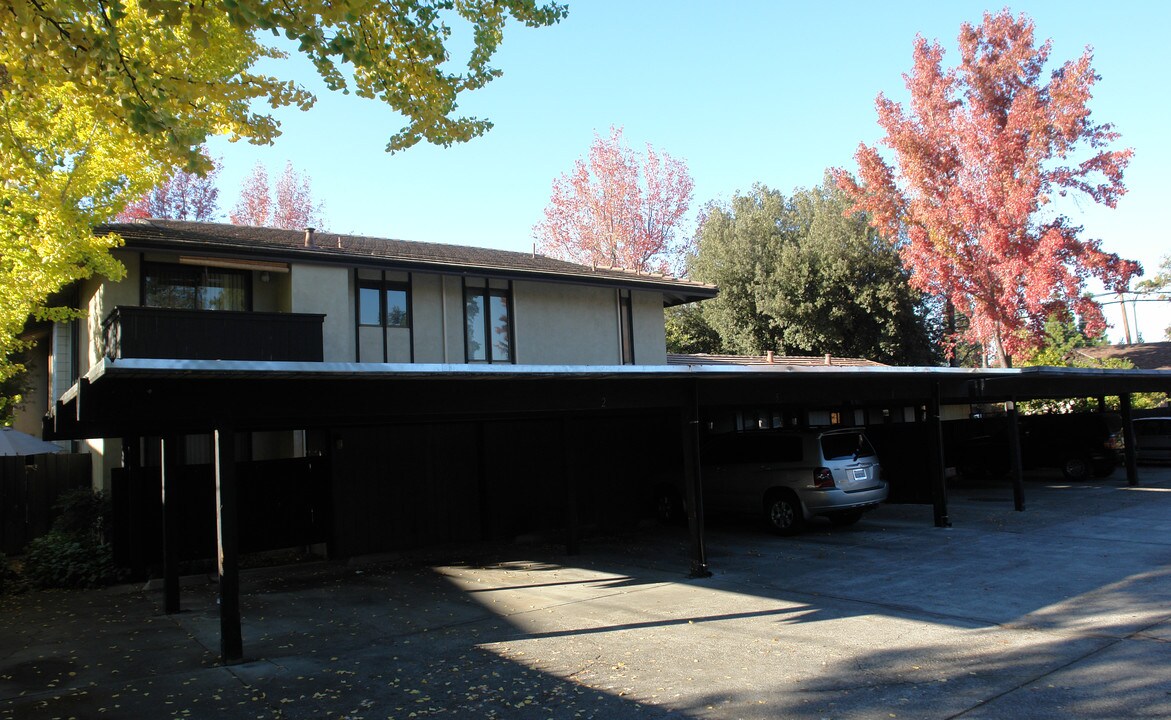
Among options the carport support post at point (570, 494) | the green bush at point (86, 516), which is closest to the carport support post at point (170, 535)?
the green bush at point (86, 516)

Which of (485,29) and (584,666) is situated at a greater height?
(485,29)

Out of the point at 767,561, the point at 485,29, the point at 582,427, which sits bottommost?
the point at 767,561

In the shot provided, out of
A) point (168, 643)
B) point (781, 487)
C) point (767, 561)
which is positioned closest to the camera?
point (168, 643)

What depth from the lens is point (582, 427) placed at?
15.4 meters

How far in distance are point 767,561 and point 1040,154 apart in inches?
812

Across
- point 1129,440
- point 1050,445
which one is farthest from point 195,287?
point 1050,445

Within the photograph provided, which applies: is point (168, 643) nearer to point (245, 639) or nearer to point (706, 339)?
point (245, 639)

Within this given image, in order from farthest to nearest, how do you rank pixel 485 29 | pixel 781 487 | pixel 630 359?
pixel 630 359
pixel 781 487
pixel 485 29

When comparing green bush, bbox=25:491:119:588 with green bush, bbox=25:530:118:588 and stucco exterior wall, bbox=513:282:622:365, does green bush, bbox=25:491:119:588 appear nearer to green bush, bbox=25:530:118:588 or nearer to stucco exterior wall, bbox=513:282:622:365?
green bush, bbox=25:530:118:588

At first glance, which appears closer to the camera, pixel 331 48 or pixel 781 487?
pixel 331 48

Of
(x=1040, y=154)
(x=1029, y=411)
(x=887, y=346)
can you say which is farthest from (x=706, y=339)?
(x=1040, y=154)

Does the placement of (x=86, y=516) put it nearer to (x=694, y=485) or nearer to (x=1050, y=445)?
(x=694, y=485)

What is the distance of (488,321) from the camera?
1698cm

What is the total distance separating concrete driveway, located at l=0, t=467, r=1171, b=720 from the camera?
5.54 m
